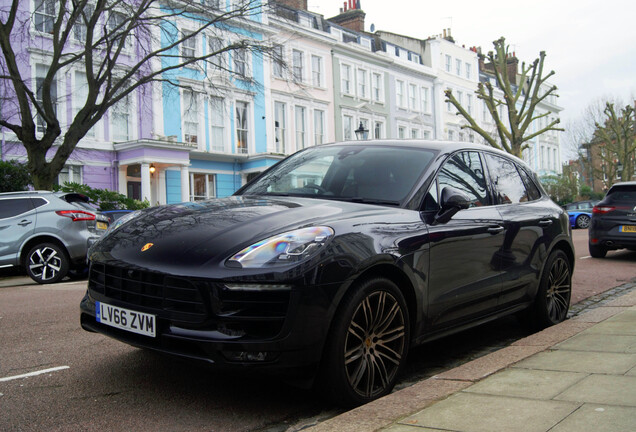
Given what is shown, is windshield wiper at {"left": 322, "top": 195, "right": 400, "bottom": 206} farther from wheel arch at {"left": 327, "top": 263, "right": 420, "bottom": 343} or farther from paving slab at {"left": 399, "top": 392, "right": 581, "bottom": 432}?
paving slab at {"left": 399, "top": 392, "right": 581, "bottom": 432}

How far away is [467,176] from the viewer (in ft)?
15.8

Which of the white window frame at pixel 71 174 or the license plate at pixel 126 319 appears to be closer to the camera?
the license plate at pixel 126 319

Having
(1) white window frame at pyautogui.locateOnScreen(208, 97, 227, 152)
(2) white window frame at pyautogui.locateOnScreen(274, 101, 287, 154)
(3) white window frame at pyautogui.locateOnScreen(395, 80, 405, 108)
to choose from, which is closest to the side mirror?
(1) white window frame at pyautogui.locateOnScreen(208, 97, 227, 152)

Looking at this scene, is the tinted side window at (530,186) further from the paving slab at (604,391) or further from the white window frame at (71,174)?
the white window frame at (71,174)

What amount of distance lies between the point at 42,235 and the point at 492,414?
379 inches

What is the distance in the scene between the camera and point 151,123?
86.0 feet

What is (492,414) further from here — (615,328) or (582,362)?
(615,328)

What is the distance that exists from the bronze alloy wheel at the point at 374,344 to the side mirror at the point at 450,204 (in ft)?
2.55

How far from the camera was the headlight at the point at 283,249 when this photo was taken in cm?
314

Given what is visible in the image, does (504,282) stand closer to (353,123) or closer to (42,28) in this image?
(42,28)

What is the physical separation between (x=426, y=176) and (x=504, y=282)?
3.82ft

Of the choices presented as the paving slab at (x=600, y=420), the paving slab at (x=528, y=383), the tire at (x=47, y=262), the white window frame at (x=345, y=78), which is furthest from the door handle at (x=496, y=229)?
the white window frame at (x=345, y=78)

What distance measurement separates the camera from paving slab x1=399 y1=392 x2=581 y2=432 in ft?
8.91

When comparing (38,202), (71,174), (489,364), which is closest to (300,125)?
(71,174)
